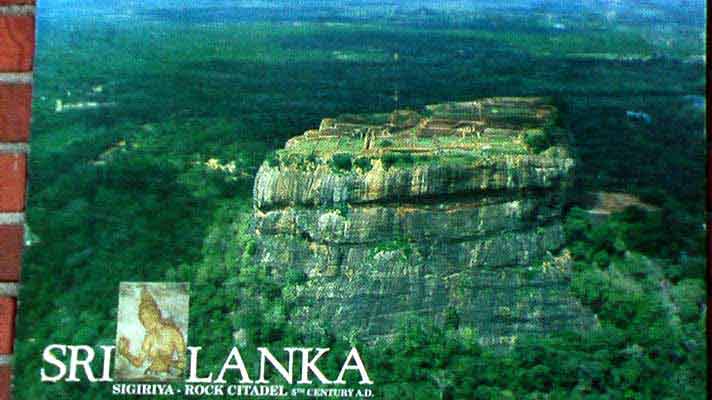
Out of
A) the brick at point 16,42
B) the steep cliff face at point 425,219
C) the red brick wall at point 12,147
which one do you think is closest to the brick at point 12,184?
the red brick wall at point 12,147

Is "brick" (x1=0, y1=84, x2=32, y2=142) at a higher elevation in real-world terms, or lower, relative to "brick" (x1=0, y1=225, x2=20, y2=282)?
higher

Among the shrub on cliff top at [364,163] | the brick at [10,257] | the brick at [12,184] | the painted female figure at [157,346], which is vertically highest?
the shrub on cliff top at [364,163]

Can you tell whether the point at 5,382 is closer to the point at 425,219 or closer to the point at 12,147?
the point at 12,147

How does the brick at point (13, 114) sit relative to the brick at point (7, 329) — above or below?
above

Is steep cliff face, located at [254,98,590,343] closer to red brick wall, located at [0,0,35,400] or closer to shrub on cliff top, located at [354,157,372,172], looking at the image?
shrub on cliff top, located at [354,157,372,172]

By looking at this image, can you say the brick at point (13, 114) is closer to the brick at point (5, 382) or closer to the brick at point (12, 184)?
the brick at point (12, 184)

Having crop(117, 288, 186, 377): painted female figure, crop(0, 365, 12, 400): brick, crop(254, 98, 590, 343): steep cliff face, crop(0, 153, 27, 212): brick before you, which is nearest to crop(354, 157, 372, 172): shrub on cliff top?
crop(254, 98, 590, 343): steep cliff face

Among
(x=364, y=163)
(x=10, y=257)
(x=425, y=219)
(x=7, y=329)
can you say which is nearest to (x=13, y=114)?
(x=10, y=257)
